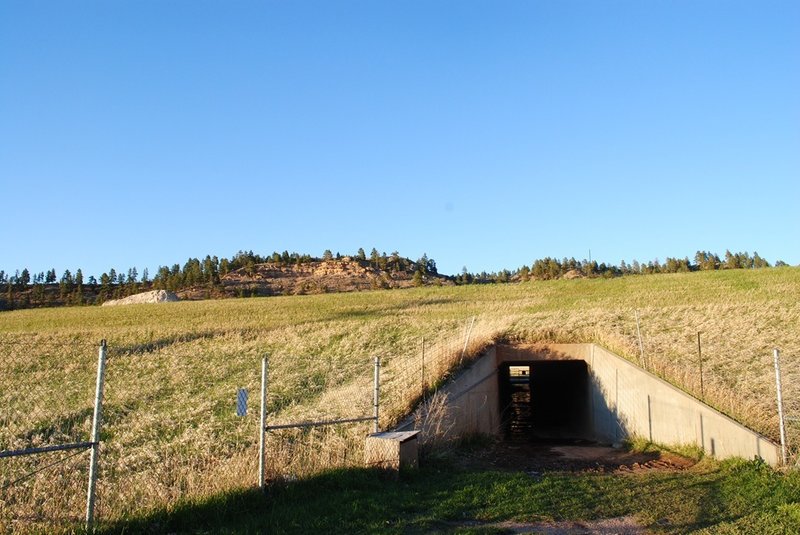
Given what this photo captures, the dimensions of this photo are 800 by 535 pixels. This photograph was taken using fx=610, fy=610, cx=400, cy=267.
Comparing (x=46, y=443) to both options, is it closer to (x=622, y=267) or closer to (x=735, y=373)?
(x=735, y=373)

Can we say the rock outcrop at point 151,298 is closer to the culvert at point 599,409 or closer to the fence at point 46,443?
the fence at point 46,443

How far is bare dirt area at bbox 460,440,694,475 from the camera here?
12.1 meters

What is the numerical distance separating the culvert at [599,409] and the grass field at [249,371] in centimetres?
49

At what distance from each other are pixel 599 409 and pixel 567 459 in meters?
4.98

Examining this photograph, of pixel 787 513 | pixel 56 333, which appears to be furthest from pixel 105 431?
pixel 56 333

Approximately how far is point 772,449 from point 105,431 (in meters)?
14.3

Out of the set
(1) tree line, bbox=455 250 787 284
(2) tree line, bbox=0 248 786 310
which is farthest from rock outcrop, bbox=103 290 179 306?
(1) tree line, bbox=455 250 787 284

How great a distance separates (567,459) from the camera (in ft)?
46.4

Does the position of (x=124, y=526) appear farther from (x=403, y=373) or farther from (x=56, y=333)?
(x=56, y=333)

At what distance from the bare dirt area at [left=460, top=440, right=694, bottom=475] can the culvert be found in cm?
61

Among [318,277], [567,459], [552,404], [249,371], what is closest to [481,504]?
[567,459]

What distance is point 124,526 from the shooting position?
238 inches

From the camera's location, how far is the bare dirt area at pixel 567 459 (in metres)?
12.1

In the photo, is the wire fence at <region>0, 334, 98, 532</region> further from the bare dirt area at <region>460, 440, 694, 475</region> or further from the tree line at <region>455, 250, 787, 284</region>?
the tree line at <region>455, 250, 787, 284</region>
